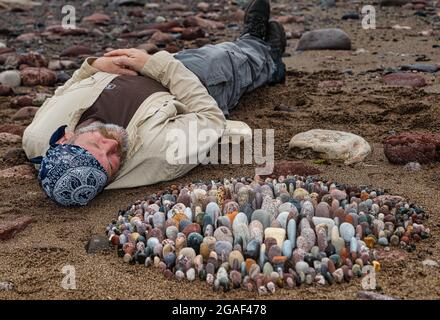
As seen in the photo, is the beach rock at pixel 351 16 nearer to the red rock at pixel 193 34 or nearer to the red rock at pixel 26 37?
the red rock at pixel 193 34

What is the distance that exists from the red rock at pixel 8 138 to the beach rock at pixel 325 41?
379cm

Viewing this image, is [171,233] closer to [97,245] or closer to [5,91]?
[97,245]

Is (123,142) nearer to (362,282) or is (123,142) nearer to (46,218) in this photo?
(46,218)

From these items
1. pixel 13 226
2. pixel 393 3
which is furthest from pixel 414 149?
pixel 393 3

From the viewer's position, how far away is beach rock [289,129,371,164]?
4.12m

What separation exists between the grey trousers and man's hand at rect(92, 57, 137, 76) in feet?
1.43

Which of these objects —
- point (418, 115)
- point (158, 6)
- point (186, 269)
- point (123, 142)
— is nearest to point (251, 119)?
point (418, 115)

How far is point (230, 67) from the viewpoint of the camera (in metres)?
4.90

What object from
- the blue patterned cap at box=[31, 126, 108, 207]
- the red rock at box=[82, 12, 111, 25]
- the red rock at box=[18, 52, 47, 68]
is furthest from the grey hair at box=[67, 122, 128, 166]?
the red rock at box=[82, 12, 111, 25]

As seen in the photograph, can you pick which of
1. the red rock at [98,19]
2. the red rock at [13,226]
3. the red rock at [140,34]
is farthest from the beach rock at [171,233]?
the red rock at [98,19]

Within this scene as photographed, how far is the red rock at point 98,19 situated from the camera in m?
10.5

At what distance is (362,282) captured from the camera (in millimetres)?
2611

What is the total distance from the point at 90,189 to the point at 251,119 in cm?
188

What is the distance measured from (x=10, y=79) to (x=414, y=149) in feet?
13.3
